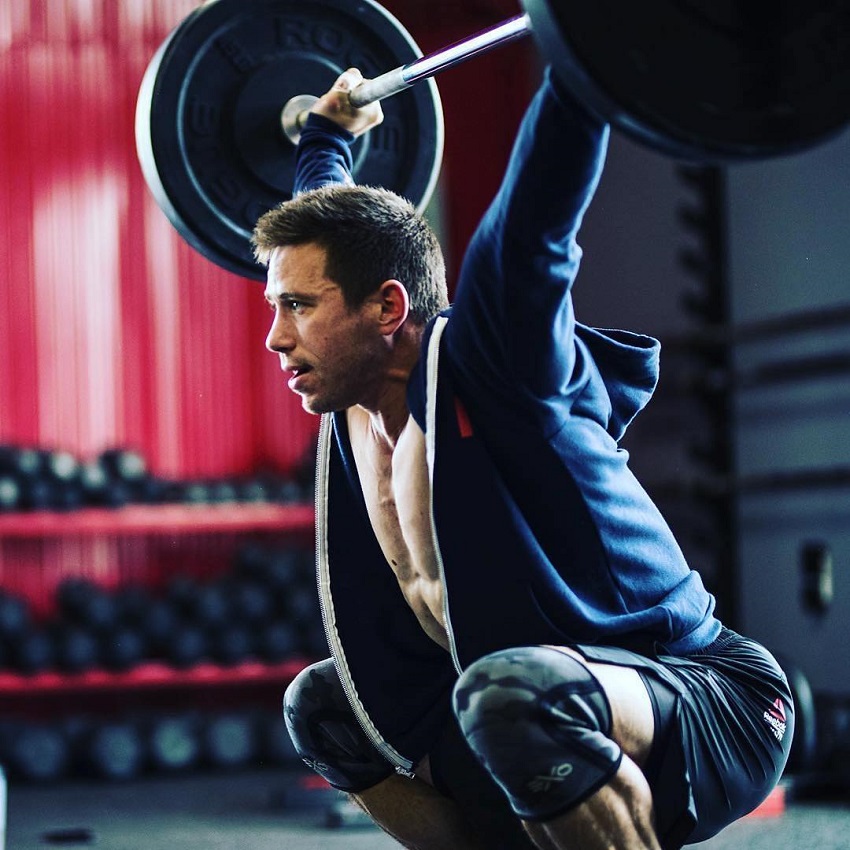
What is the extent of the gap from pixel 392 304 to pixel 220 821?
2409mm

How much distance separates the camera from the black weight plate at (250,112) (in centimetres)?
210

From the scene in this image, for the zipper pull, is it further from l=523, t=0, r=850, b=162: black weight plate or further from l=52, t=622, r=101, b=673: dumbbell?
l=52, t=622, r=101, b=673: dumbbell

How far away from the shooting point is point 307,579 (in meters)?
4.86

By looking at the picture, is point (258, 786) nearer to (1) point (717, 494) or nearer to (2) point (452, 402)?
(1) point (717, 494)

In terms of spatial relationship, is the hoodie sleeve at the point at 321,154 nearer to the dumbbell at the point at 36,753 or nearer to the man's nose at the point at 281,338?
the man's nose at the point at 281,338

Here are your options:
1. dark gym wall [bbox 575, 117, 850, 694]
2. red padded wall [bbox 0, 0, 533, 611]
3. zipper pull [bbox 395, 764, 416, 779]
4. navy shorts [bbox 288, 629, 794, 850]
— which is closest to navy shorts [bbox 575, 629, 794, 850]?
navy shorts [bbox 288, 629, 794, 850]

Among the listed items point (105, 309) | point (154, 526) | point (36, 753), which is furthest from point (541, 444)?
point (105, 309)

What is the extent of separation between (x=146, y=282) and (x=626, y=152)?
199cm

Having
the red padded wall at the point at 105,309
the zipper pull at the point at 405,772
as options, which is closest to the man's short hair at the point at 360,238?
the zipper pull at the point at 405,772

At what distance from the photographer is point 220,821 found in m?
3.65

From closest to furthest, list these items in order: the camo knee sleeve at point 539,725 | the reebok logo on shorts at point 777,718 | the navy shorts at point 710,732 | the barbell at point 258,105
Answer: the camo knee sleeve at point 539,725, the navy shorts at point 710,732, the reebok logo on shorts at point 777,718, the barbell at point 258,105

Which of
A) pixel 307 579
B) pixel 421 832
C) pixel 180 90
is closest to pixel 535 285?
pixel 421 832

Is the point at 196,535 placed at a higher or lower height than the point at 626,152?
lower

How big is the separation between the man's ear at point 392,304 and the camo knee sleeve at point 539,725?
18.1 inches
